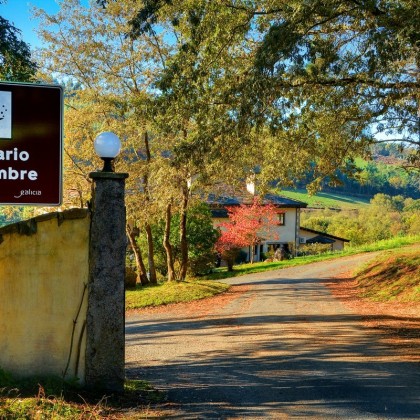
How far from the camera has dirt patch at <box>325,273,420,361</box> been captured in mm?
11375

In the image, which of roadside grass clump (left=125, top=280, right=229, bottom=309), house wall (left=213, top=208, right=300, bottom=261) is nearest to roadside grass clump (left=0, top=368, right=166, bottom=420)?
roadside grass clump (left=125, top=280, right=229, bottom=309)

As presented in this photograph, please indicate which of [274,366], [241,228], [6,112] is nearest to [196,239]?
[241,228]

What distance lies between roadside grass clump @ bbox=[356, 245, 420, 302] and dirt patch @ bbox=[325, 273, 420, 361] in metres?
0.52

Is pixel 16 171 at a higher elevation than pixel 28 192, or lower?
higher

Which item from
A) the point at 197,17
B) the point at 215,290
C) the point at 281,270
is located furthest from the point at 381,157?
the point at 197,17

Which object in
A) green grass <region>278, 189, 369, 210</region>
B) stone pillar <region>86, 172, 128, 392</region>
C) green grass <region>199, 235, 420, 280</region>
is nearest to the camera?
stone pillar <region>86, 172, 128, 392</region>

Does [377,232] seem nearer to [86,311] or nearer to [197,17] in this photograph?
[197,17]

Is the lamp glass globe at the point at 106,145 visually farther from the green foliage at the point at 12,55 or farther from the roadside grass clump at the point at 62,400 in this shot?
the green foliage at the point at 12,55

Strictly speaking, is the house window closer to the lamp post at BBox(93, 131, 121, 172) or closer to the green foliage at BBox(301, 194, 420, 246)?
the green foliage at BBox(301, 194, 420, 246)

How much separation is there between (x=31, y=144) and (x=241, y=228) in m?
31.7

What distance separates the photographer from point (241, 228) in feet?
123

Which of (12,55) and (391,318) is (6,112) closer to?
(12,55)

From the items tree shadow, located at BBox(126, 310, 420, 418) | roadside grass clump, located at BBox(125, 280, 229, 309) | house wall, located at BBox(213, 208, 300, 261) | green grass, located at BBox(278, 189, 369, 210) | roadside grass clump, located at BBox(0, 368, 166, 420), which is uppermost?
green grass, located at BBox(278, 189, 369, 210)

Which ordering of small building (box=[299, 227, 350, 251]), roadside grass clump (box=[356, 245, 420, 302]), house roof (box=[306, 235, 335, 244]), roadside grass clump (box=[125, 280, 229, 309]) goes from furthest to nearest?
small building (box=[299, 227, 350, 251]), house roof (box=[306, 235, 335, 244]), roadside grass clump (box=[125, 280, 229, 309]), roadside grass clump (box=[356, 245, 420, 302])
